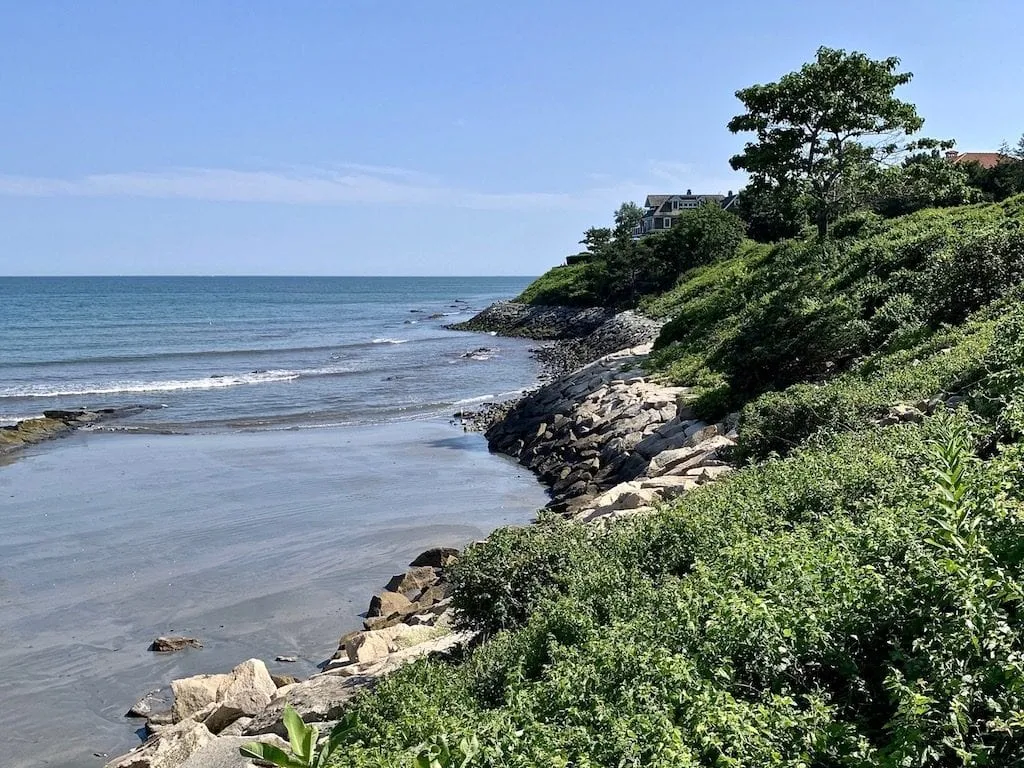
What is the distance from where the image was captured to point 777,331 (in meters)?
19.4

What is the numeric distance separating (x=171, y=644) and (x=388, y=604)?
308 cm

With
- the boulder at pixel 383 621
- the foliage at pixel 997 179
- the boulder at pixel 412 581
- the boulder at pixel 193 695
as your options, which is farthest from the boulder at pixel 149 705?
the foliage at pixel 997 179

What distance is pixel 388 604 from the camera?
1323 cm

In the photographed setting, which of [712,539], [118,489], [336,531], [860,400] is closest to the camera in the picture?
[712,539]

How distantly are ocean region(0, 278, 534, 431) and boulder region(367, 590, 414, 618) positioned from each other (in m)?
18.3

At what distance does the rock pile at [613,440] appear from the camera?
14414 millimetres

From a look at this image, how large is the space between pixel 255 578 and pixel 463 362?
3491 centimetres

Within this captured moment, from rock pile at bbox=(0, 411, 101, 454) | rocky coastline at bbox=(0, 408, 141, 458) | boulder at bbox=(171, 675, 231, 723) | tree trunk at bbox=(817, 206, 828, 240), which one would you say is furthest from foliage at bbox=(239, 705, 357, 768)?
rock pile at bbox=(0, 411, 101, 454)

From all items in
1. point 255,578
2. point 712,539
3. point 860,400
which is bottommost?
point 255,578

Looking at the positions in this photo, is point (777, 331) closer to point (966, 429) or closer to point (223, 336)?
point (966, 429)

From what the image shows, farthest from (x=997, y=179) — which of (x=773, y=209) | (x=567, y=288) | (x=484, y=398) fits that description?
(x=567, y=288)

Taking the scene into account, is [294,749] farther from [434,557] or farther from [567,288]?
[567,288]

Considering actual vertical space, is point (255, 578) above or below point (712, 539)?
below

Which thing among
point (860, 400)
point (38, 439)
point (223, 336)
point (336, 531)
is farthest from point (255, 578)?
point (223, 336)
